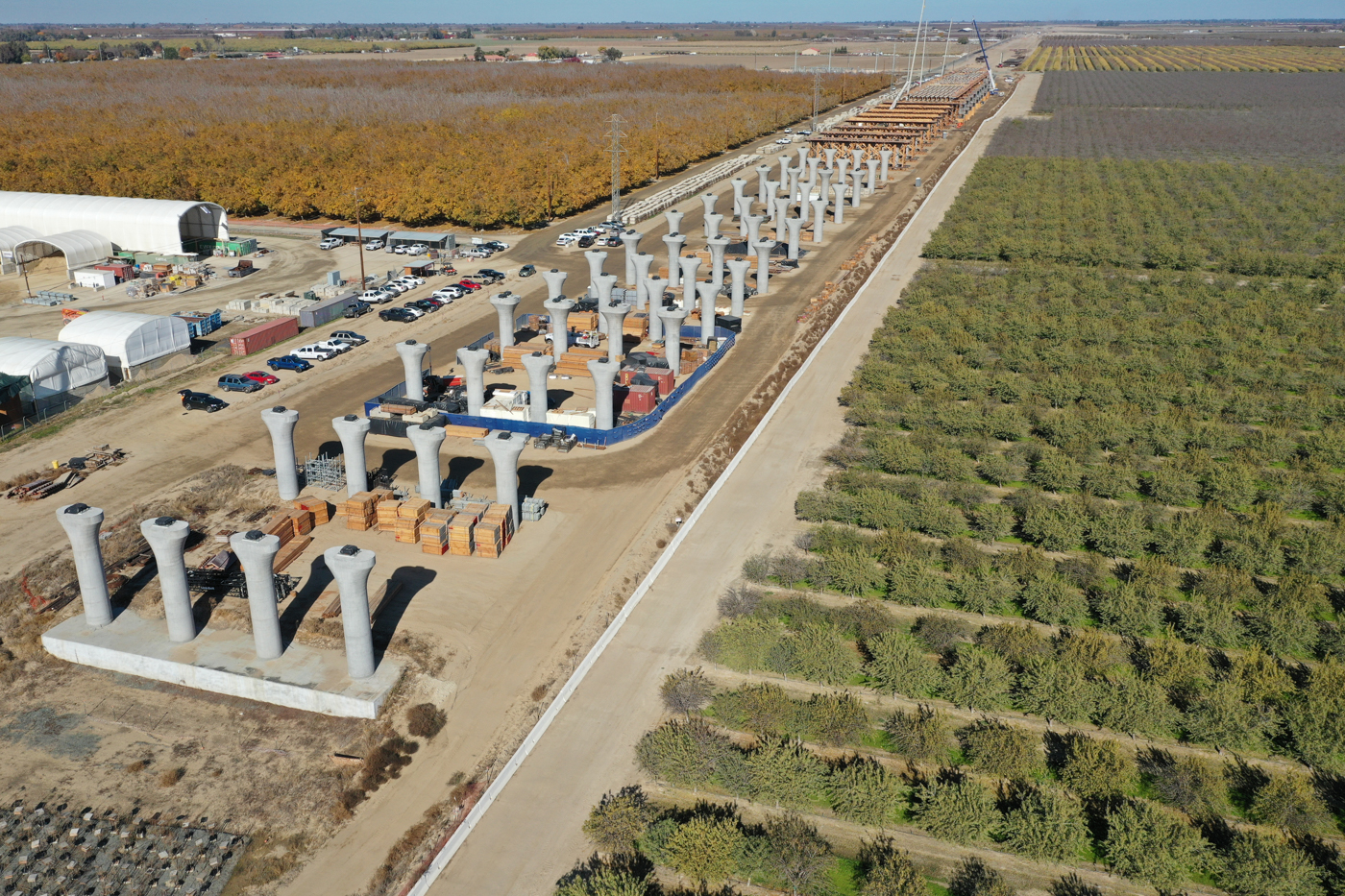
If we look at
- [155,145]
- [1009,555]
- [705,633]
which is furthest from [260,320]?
[155,145]

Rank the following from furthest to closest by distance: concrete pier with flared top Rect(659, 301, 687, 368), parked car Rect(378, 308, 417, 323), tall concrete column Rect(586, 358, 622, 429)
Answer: parked car Rect(378, 308, 417, 323) → concrete pier with flared top Rect(659, 301, 687, 368) → tall concrete column Rect(586, 358, 622, 429)

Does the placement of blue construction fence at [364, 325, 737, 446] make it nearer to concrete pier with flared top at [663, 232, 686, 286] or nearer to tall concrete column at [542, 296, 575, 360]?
tall concrete column at [542, 296, 575, 360]

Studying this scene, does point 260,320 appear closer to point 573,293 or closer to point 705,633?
point 573,293

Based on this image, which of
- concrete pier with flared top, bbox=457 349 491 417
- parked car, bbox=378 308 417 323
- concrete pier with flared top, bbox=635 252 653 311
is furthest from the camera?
concrete pier with flared top, bbox=635 252 653 311

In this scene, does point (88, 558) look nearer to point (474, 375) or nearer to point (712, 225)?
point (474, 375)

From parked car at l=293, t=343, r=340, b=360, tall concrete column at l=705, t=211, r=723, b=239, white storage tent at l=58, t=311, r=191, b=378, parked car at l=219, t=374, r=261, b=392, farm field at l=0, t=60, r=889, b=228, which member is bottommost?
parked car at l=219, t=374, r=261, b=392

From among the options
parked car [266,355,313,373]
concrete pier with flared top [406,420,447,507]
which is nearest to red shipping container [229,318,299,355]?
parked car [266,355,313,373]
